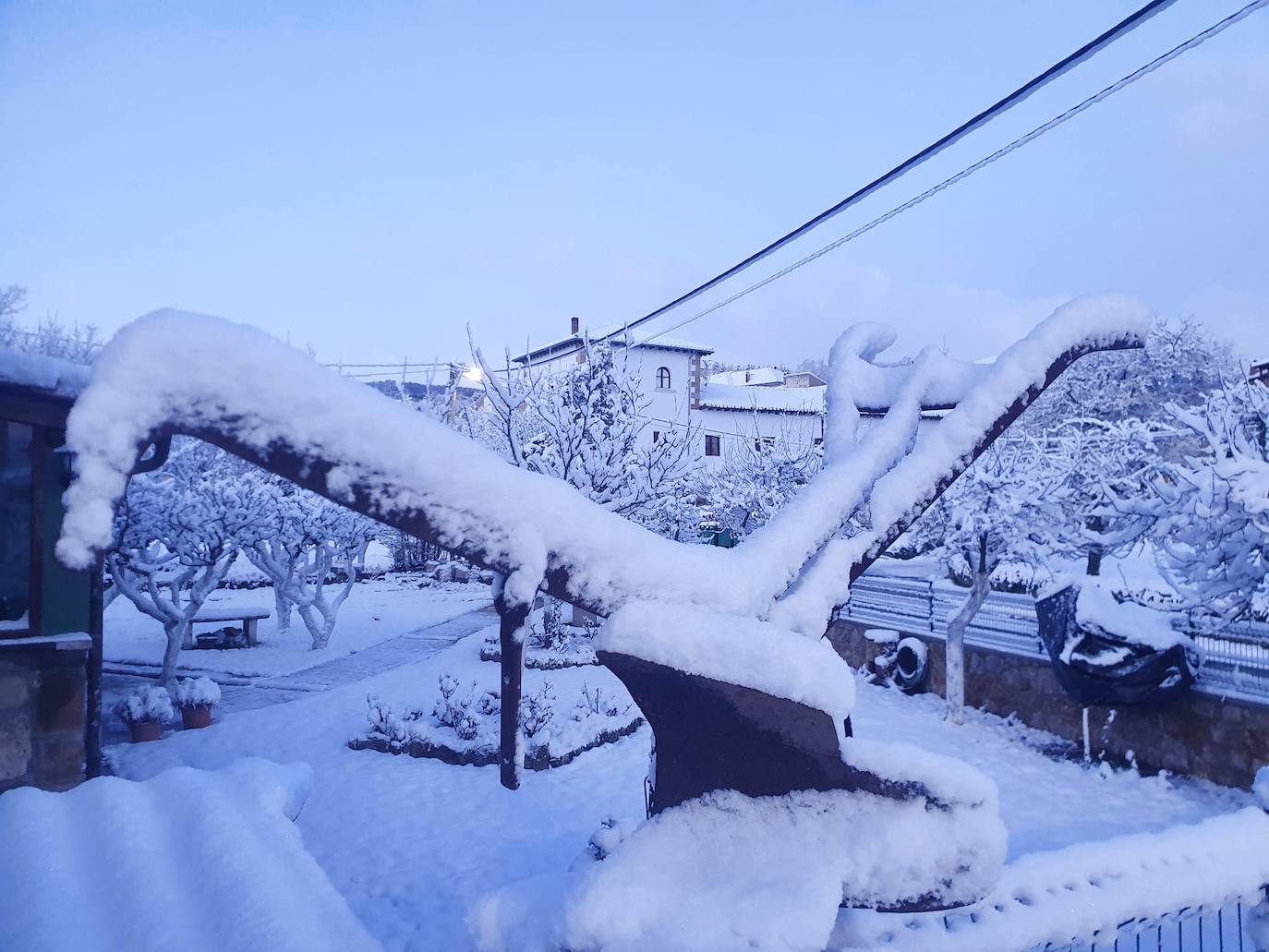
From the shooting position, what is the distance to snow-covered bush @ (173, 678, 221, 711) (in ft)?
31.6

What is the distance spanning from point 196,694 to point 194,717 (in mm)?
294

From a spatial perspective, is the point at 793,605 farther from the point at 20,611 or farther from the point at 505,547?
the point at 20,611

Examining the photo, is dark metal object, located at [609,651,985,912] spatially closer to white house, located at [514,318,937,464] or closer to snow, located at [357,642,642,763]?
snow, located at [357,642,642,763]

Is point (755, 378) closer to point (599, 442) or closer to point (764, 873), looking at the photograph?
point (599, 442)

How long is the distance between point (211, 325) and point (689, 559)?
3.96ft

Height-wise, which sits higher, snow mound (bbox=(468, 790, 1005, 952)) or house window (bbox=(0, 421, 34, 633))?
house window (bbox=(0, 421, 34, 633))

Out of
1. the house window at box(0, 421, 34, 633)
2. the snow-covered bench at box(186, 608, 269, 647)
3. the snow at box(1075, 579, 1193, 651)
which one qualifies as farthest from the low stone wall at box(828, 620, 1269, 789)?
the snow-covered bench at box(186, 608, 269, 647)

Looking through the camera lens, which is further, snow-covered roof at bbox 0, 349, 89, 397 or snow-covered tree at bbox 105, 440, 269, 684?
snow-covered tree at bbox 105, 440, 269, 684

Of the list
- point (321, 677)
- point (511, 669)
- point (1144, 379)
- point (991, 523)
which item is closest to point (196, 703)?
point (321, 677)

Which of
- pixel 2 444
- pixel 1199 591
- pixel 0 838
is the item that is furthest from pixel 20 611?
pixel 1199 591

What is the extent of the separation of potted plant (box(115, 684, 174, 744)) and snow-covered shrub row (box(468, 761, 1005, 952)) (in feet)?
28.8

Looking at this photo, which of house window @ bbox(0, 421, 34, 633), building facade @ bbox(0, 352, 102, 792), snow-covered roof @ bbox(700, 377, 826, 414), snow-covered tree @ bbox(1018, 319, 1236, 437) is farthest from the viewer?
snow-covered roof @ bbox(700, 377, 826, 414)

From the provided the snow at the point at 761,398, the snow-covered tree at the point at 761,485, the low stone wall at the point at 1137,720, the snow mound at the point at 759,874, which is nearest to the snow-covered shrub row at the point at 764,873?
the snow mound at the point at 759,874

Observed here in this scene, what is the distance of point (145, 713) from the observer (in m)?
8.91
